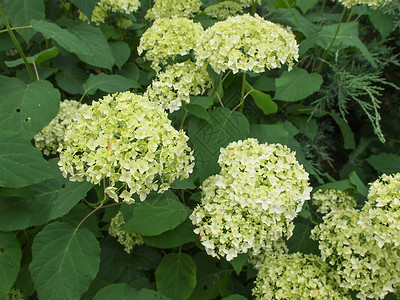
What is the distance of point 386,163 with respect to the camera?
2678mm

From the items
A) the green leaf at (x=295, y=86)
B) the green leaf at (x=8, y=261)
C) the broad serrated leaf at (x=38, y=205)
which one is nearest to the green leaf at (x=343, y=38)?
the green leaf at (x=295, y=86)

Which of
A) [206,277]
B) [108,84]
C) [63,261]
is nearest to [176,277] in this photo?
[206,277]

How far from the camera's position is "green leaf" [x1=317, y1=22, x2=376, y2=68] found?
252 cm

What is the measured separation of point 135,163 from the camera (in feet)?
4.23

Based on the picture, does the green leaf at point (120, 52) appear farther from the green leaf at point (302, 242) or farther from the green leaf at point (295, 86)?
the green leaf at point (302, 242)

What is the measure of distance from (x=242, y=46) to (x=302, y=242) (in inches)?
44.3

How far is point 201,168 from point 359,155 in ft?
Answer: 6.16

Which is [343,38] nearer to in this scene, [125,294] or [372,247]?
[372,247]

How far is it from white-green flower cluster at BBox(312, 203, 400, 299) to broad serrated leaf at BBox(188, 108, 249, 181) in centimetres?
65

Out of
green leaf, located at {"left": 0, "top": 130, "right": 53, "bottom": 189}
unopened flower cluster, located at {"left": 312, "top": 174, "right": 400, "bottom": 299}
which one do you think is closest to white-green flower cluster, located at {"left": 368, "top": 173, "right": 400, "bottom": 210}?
unopened flower cluster, located at {"left": 312, "top": 174, "right": 400, "bottom": 299}

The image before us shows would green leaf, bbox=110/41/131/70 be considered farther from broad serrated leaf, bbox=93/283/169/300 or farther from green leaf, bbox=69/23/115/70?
broad serrated leaf, bbox=93/283/169/300

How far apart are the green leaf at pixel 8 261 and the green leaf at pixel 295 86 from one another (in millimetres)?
1633

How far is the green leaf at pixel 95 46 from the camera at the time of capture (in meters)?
2.29

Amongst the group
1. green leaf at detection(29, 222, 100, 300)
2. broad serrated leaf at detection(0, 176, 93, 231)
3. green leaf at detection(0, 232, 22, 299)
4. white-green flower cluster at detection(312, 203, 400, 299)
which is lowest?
green leaf at detection(0, 232, 22, 299)
